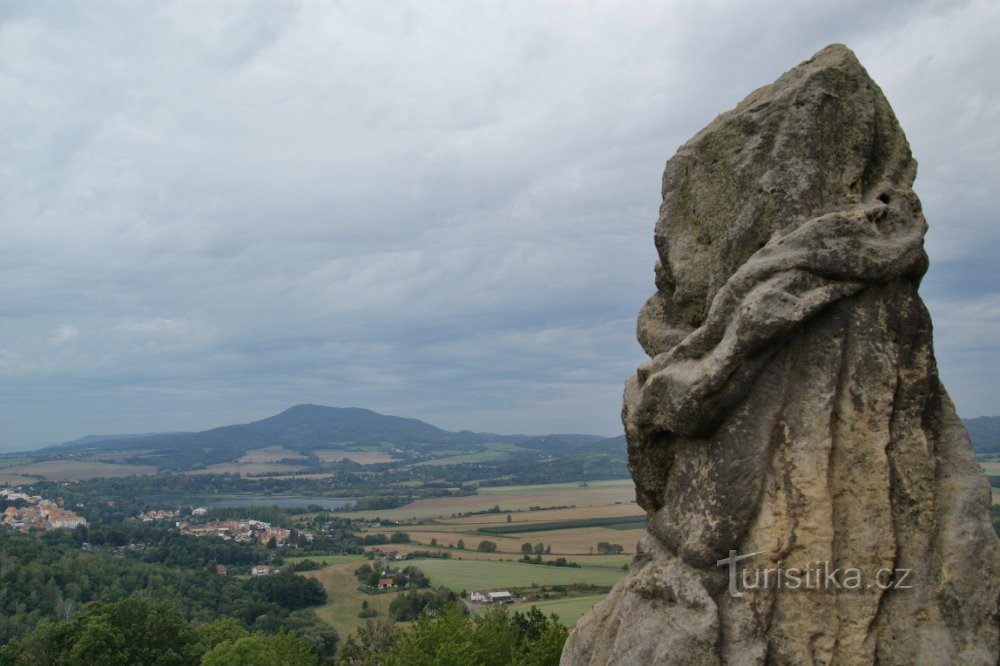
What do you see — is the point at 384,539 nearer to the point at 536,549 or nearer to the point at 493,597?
the point at 536,549

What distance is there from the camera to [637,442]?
31.2ft

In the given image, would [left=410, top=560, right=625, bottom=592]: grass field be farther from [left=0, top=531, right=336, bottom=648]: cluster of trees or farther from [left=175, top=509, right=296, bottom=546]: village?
[left=175, top=509, right=296, bottom=546]: village

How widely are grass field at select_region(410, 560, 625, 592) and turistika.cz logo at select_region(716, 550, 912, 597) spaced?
4816cm

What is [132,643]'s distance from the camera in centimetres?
3316

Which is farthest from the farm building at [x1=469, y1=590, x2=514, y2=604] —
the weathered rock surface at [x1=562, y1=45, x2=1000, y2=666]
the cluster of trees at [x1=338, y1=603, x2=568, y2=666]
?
the weathered rock surface at [x1=562, y1=45, x2=1000, y2=666]

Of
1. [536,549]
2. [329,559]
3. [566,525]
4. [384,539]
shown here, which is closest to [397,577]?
[536,549]

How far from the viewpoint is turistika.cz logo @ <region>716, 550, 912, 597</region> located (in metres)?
7.95

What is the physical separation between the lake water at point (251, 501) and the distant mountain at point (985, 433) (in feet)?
361

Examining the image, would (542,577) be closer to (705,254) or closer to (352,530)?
(705,254)

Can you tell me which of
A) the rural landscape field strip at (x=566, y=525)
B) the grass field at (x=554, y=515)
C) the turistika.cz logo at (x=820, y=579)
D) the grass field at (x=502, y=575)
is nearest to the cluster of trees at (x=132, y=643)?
the turistika.cz logo at (x=820, y=579)

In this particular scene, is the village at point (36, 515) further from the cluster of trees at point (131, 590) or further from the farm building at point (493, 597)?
the farm building at point (493, 597)

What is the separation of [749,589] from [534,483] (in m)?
167

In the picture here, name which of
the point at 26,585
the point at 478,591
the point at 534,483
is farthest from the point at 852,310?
the point at 534,483

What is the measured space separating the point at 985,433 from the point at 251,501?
146 meters
